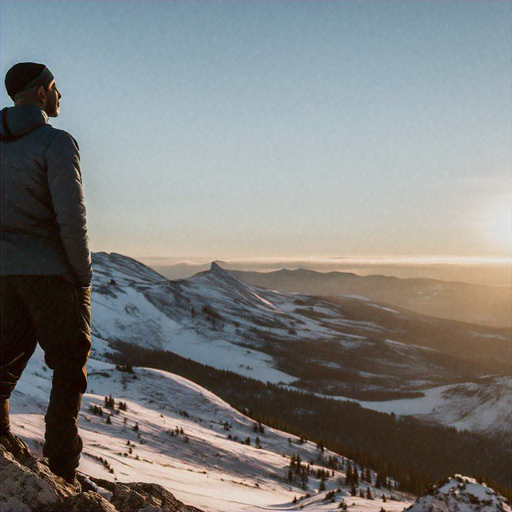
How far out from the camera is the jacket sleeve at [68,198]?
461cm

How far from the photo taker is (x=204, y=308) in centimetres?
16688

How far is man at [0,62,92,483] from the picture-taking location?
468 cm

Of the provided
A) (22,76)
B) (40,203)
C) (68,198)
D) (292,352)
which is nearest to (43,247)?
(40,203)

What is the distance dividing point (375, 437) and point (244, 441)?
6751 cm

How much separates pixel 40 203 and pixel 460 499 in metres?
11.3

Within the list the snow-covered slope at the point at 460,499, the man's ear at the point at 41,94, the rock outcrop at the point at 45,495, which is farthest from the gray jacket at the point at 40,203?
the snow-covered slope at the point at 460,499

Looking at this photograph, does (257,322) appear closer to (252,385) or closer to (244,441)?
(252,385)

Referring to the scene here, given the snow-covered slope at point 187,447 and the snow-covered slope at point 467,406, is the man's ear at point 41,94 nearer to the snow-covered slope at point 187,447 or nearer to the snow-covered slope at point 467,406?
the snow-covered slope at point 187,447

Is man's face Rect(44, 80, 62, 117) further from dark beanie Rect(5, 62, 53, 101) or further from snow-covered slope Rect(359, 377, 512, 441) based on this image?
snow-covered slope Rect(359, 377, 512, 441)

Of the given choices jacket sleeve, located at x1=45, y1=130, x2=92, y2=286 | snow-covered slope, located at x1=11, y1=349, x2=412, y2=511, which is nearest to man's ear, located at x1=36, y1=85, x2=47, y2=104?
jacket sleeve, located at x1=45, y1=130, x2=92, y2=286

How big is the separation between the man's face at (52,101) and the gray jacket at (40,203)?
1.51 ft

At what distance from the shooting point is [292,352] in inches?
5960

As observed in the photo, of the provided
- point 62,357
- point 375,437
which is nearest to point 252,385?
point 375,437

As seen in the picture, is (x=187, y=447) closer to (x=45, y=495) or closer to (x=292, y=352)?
(x=45, y=495)
